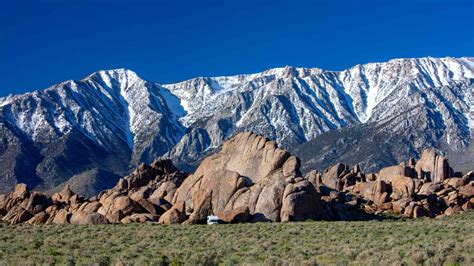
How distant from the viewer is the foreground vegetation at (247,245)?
34844 millimetres

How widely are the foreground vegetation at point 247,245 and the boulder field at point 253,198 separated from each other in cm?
916

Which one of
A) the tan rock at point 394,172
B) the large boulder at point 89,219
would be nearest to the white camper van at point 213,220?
the large boulder at point 89,219

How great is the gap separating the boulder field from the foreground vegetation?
9156mm

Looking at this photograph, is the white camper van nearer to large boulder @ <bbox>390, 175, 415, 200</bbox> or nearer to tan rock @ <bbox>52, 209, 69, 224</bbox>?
tan rock @ <bbox>52, 209, 69, 224</bbox>

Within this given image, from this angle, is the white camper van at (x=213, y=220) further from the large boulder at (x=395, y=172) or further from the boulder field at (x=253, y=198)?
the large boulder at (x=395, y=172)

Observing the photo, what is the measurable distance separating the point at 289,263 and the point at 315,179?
88.9 m

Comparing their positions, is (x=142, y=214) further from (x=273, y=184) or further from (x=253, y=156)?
(x=253, y=156)

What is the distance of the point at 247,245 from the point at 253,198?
29.1 metres

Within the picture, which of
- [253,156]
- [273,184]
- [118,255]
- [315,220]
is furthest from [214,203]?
[118,255]

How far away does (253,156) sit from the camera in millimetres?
90812

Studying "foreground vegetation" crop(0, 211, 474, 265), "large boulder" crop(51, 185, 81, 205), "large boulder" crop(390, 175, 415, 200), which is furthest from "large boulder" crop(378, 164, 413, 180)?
"foreground vegetation" crop(0, 211, 474, 265)

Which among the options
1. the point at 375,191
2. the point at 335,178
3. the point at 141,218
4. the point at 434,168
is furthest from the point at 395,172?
the point at 141,218

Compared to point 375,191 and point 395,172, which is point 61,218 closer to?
point 375,191

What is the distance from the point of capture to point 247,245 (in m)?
44.0
